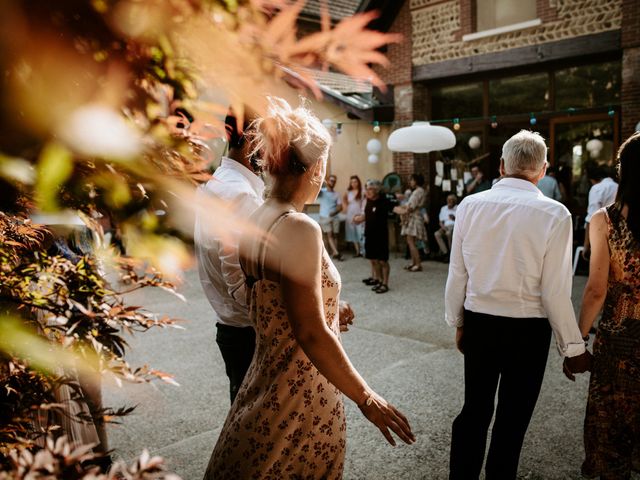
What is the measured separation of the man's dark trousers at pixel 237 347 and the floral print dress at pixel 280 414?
698 mm

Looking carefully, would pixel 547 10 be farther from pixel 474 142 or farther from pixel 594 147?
pixel 474 142

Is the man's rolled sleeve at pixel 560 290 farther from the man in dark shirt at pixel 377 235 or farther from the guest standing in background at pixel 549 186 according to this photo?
the guest standing in background at pixel 549 186

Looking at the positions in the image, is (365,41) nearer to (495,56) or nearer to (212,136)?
(212,136)

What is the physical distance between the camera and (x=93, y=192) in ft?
3.70

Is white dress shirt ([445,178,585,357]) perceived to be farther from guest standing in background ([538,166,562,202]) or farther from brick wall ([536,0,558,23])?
brick wall ([536,0,558,23])

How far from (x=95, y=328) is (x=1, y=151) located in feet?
3.23

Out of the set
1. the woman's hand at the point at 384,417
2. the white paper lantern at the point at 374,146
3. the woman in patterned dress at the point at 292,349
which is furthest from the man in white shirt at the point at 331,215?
the woman's hand at the point at 384,417

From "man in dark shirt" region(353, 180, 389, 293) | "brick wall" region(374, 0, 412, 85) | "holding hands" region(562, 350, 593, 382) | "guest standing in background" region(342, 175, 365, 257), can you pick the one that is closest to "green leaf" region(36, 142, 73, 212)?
"holding hands" region(562, 350, 593, 382)

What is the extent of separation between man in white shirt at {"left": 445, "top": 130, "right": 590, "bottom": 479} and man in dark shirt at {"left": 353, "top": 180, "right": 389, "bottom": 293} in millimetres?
6207

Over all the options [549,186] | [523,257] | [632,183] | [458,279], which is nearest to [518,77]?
[549,186]

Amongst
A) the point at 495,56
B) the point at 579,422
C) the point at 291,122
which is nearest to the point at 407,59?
the point at 495,56

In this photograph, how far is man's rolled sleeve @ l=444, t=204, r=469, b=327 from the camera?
2953 millimetres

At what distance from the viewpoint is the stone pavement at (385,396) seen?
3.47m

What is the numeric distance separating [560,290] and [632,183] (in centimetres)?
62
